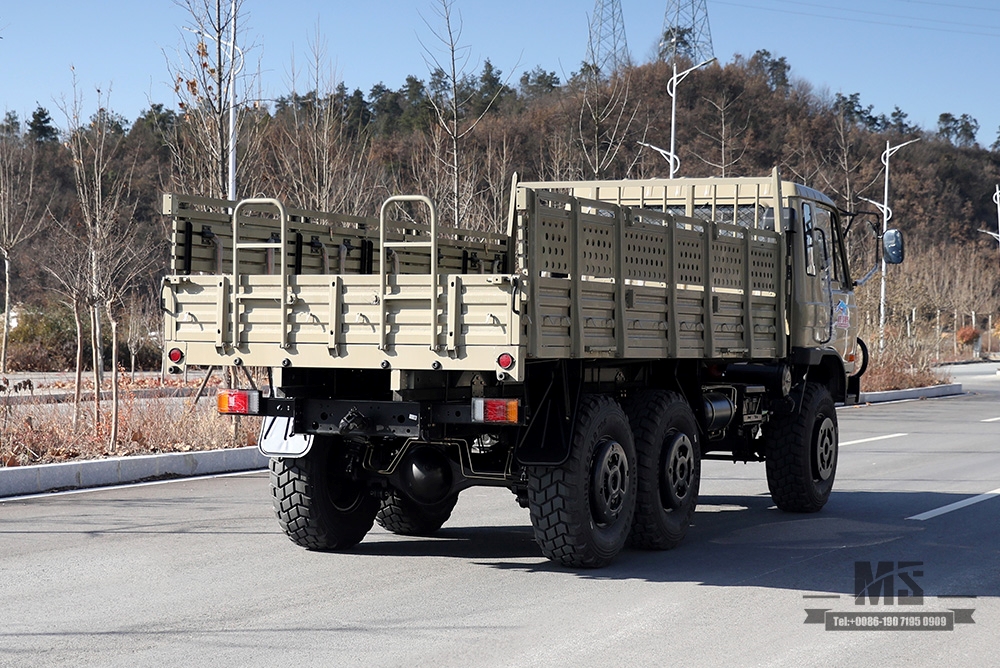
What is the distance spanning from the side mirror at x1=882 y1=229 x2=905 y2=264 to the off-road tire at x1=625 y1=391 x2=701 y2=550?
9.79 ft

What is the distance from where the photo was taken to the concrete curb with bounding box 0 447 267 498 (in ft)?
36.2

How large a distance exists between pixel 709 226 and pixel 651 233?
0.87 metres

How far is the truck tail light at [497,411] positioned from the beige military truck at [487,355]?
0.05 feet

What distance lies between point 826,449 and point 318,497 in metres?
5.05

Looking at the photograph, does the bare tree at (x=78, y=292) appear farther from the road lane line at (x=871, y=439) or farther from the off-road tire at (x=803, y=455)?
the road lane line at (x=871, y=439)

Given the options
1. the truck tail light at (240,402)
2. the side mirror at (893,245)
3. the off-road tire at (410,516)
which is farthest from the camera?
the side mirror at (893,245)

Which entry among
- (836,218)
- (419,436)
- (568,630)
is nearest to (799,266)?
(836,218)

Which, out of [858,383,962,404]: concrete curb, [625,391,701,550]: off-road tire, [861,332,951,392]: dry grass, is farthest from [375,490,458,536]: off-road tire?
[861,332,951,392]: dry grass

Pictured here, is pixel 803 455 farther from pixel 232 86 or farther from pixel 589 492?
pixel 232 86

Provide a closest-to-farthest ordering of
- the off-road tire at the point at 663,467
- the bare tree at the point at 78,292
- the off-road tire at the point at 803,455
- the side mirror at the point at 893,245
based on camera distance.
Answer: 1. the off-road tire at the point at 663,467
2. the off-road tire at the point at 803,455
3. the side mirror at the point at 893,245
4. the bare tree at the point at 78,292

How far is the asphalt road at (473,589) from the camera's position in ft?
19.2

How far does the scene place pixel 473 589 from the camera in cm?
728

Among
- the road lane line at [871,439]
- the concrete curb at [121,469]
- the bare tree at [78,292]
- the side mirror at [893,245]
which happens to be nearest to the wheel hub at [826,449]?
the side mirror at [893,245]

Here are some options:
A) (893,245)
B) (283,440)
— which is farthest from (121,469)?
(893,245)
